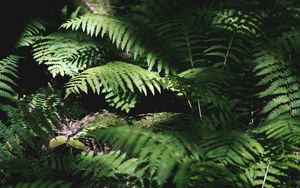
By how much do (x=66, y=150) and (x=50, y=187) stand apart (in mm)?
1027

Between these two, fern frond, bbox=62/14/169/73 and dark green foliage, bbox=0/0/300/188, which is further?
fern frond, bbox=62/14/169/73

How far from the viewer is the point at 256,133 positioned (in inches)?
89.7

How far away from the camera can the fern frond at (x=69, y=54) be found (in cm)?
316

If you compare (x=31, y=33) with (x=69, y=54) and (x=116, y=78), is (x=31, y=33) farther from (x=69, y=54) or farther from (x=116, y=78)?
(x=116, y=78)

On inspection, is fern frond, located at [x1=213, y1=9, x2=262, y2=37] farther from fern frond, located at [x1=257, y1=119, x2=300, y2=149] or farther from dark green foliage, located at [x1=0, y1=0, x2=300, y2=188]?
fern frond, located at [x1=257, y1=119, x2=300, y2=149]

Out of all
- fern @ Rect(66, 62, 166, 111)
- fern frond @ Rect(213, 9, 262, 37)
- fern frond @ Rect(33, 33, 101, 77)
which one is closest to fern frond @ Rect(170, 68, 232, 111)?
fern @ Rect(66, 62, 166, 111)

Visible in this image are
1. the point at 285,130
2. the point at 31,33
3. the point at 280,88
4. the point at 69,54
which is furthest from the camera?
the point at 31,33

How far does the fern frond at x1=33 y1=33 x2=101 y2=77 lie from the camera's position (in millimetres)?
3164

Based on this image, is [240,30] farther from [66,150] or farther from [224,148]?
[66,150]

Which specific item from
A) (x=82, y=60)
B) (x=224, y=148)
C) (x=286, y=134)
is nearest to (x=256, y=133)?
(x=286, y=134)

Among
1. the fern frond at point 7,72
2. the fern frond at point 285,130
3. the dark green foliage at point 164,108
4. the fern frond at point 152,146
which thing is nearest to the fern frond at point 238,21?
the dark green foliage at point 164,108

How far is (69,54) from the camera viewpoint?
3.19 metres

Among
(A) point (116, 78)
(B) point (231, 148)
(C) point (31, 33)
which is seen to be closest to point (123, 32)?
(A) point (116, 78)

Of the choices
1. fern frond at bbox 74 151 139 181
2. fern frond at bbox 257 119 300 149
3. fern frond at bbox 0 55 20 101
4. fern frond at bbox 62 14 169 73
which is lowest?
fern frond at bbox 74 151 139 181
